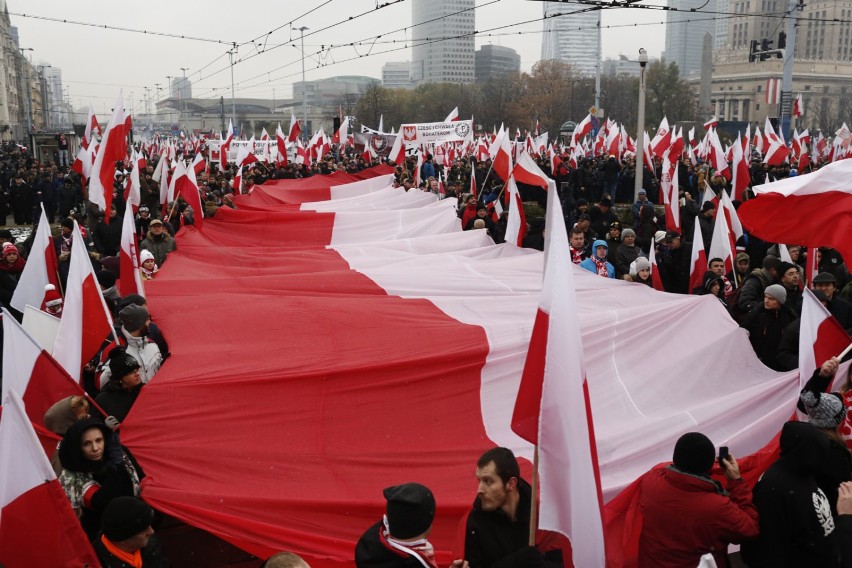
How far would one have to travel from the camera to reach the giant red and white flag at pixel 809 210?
16.9 feet

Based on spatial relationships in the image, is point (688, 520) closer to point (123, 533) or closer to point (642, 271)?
point (123, 533)

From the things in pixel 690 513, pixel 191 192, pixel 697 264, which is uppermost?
pixel 191 192

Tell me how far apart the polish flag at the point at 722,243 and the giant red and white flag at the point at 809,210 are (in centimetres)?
289

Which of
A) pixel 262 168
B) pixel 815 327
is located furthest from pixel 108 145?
pixel 262 168

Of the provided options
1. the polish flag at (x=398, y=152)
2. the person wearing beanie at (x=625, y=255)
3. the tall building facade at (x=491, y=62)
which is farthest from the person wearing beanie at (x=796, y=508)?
the tall building facade at (x=491, y=62)

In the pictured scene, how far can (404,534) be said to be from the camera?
9.71 feet

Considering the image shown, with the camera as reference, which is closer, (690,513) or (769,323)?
(690,513)

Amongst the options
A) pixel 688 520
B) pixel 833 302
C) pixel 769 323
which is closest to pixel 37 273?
pixel 688 520

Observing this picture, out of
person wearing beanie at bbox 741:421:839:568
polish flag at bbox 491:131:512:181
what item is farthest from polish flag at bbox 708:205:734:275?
person wearing beanie at bbox 741:421:839:568

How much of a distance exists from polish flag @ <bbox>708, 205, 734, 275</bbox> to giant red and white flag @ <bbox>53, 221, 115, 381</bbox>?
19.9ft

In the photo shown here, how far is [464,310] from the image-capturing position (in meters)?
6.55

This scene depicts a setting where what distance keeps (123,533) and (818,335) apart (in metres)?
3.89

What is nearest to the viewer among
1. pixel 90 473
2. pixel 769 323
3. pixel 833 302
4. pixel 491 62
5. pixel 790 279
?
pixel 90 473

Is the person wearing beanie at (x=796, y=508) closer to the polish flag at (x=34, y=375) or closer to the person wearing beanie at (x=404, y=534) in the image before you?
the person wearing beanie at (x=404, y=534)
